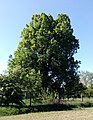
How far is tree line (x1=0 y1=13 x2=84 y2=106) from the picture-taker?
41.4 meters

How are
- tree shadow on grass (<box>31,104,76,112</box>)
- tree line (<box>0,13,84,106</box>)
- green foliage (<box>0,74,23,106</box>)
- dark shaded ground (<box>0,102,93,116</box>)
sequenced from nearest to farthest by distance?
dark shaded ground (<box>0,102,93,116</box>) < green foliage (<box>0,74,23,106</box>) < tree shadow on grass (<box>31,104,76,112</box>) < tree line (<box>0,13,84,106</box>)

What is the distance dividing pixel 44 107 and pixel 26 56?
9.77 metres

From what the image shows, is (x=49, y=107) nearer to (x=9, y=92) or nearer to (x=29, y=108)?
(x=29, y=108)

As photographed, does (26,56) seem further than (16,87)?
Yes

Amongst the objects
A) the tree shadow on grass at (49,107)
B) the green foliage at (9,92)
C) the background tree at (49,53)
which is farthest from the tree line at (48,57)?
the green foliage at (9,92)

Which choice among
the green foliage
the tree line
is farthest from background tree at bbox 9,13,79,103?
the green foliage

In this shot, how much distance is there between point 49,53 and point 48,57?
801mm

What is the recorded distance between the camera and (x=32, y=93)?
3825 cm

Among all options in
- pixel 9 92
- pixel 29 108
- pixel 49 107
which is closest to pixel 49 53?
pixel 49 107

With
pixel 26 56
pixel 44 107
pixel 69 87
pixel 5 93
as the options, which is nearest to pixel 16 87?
pixel 5 93

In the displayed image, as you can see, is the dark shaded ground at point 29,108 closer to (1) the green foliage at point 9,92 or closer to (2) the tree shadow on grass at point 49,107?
(2) the tree shadow on grass at point 49,107

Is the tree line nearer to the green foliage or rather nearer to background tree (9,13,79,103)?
background tree (9,13,79,103)

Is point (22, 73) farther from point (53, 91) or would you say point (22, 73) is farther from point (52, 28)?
point (52, 28)

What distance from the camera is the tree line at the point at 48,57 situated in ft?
136
